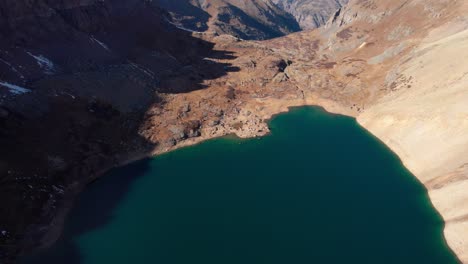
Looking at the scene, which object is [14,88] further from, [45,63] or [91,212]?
[91,212]

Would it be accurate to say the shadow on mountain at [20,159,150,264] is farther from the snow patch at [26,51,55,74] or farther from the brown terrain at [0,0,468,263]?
the snow patch at [26,51,55,74]

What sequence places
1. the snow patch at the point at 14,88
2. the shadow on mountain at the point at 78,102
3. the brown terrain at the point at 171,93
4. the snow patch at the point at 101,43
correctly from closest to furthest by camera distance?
the shadow on mountain at the point at 78,102
the brown terrain at the point at 171,93
the snow patch at the point at 14,88
the snow patch at the point at 101,43

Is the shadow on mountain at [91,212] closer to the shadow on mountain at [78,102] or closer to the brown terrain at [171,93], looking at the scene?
the shadow on mountain at [78,102]

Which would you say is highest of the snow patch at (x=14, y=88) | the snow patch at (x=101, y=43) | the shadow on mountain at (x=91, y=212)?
the snow patch at (x=101, y=43)

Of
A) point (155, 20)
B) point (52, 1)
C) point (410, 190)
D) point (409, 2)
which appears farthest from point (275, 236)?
point (409, 2)

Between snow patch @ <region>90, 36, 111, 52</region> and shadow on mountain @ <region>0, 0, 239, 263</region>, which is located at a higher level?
snow patch @ <region>90, 36, 111, 52</region>

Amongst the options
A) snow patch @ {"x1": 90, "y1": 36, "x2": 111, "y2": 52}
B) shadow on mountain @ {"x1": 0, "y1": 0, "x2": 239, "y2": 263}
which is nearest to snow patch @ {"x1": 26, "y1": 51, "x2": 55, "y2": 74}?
shadow on mountain @ {"x1": 0, "y1": 0, "x2": 239, "y2": 263}

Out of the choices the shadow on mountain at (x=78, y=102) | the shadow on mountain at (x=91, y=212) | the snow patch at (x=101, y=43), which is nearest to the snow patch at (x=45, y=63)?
the shadow on mountain at (x=78, y=102)

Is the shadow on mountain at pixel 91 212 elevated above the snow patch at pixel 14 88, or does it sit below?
below
